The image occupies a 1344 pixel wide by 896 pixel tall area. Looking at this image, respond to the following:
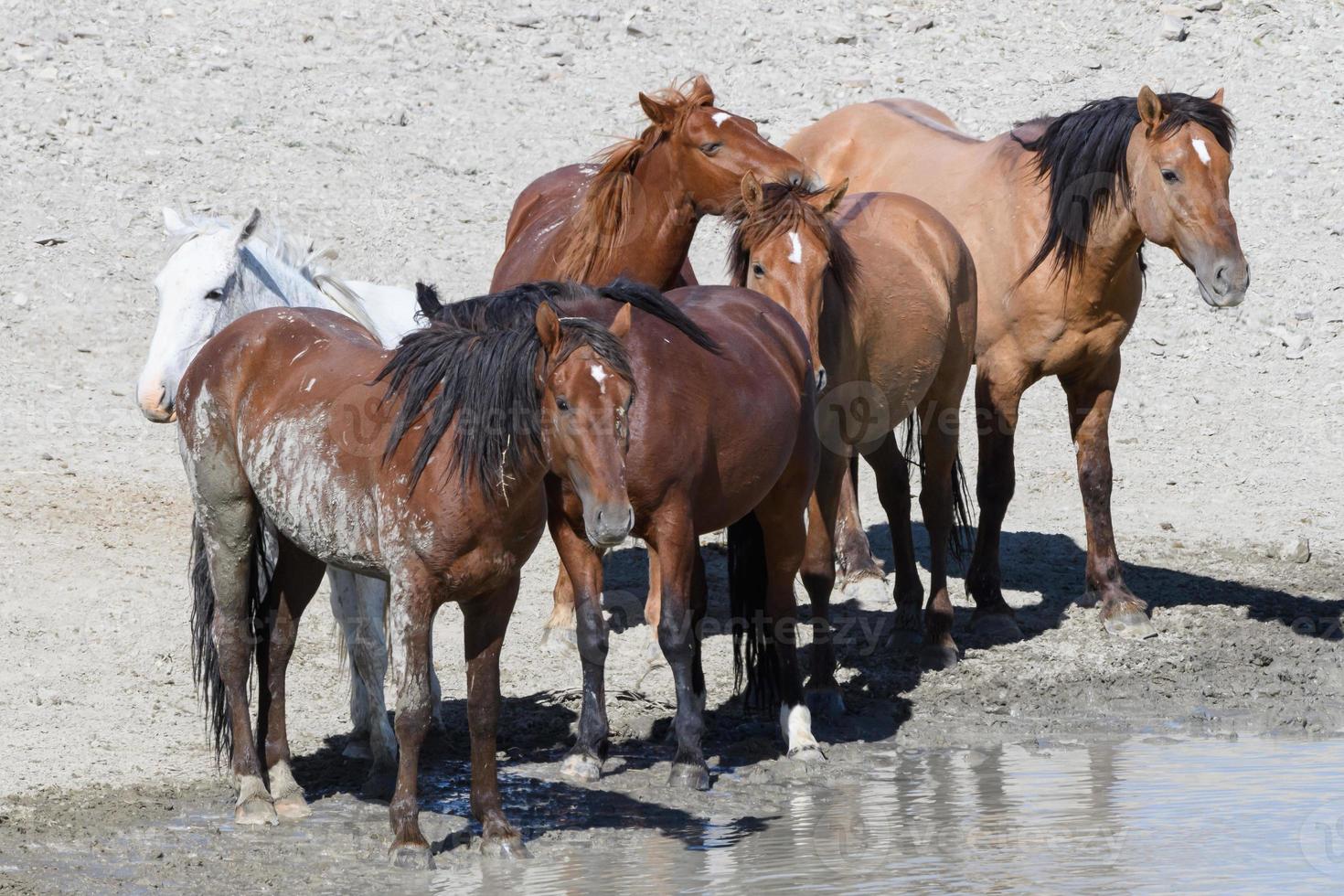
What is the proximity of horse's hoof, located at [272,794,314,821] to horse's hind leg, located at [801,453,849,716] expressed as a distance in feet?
7.32

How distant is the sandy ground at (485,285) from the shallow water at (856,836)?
324mm

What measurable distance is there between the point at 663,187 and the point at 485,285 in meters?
5.18

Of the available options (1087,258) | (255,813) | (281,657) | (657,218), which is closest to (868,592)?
(1087,258)

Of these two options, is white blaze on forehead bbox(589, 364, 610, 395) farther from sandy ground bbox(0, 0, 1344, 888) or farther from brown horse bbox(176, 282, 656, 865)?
sandy ground bbox(0, 0, 1344, 888)

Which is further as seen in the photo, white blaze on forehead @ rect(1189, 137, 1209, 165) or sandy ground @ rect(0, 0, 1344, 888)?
white blaze on forehead @ rect(1189, 137, 1209, 165)

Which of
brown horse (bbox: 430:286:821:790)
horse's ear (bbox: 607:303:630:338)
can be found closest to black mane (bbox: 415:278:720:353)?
brown horse (bbox: 430:286:821:790)

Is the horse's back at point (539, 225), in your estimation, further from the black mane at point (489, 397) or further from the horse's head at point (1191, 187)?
the horse's head at point (1191, 187)

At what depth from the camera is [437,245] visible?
12570mm

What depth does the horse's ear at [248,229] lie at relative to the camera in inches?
253

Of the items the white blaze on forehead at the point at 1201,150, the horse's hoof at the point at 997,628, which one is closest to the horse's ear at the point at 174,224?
the horse's hoof at the point at 997,628

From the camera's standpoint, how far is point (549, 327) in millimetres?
4949

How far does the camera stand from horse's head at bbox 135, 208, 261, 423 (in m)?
6.18

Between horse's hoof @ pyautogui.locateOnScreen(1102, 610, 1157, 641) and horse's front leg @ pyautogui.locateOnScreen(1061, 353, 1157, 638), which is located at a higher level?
horse's front leg @ pyautogui.locateOnScreen(1061, 353, 1157, 638)

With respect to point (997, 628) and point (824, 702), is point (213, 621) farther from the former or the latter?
point (997, 628)
